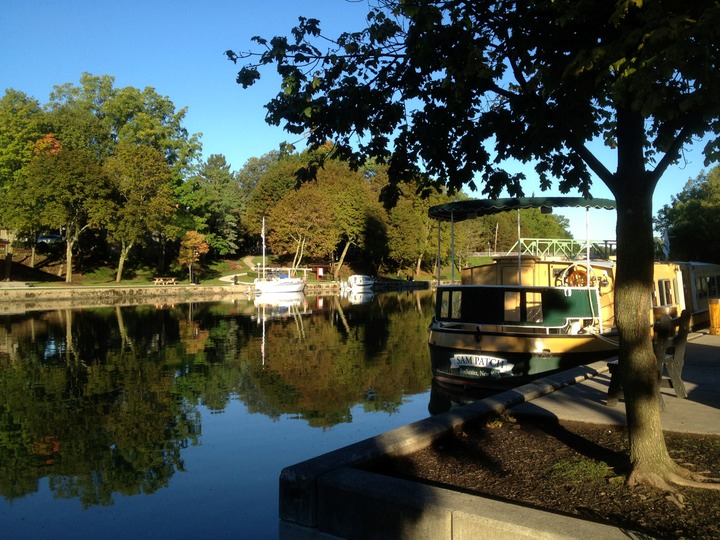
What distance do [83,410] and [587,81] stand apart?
11711mm

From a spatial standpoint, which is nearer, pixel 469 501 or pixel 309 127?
pixel 469 501

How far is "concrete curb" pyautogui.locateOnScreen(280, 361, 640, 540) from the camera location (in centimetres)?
429

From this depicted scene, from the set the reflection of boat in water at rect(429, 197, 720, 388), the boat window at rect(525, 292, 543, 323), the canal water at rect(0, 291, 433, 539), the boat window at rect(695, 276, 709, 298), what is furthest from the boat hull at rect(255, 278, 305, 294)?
the boat window at rect(525, 292, 543, 323)

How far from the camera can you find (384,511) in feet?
15.5

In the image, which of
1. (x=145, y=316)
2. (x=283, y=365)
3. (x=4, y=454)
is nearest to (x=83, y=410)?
(x=4, y=454)

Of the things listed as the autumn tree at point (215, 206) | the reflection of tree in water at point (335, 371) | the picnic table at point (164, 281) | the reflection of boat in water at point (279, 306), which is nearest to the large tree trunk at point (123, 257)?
the picnic table at point (164, 281)

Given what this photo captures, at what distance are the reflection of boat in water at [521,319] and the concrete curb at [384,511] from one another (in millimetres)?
8833

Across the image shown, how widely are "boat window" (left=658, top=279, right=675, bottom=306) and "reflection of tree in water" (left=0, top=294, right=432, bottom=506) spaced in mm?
7412

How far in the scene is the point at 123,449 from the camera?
10602 mm

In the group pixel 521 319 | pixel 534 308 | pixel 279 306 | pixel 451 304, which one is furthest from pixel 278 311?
pixel 521 319

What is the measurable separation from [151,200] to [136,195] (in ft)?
4.79

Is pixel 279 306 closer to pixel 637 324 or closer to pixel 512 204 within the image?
pixel 512 204

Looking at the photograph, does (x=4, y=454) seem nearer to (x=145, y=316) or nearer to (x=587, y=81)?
(x=587, y=81)

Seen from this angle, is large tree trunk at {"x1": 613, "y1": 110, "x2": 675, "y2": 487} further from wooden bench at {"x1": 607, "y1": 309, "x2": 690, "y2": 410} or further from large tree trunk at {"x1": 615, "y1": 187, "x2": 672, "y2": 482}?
wooden bench at {"x1": 607, "y1": 309, "x2": 690, "y2": 410}
